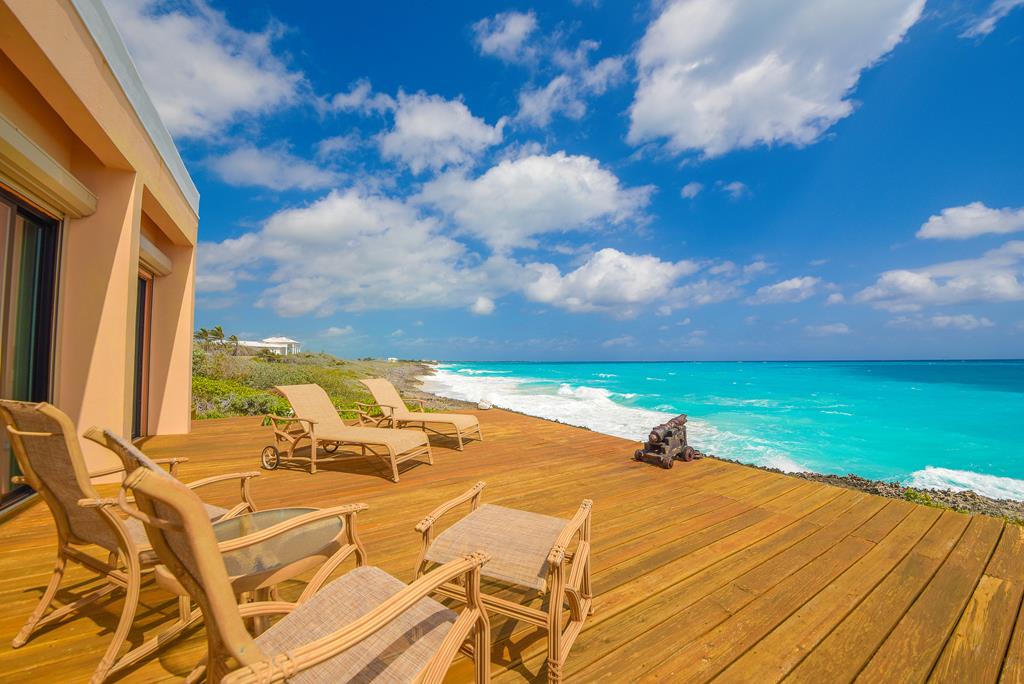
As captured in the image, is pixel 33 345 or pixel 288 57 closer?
pixel 33 345

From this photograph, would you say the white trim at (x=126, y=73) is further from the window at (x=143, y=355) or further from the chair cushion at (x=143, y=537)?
the chair cushion at (x=143, y=537)

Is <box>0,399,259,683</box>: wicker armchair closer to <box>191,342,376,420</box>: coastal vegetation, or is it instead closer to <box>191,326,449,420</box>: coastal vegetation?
<box>191,326,449,420</box>: coastal vegetation

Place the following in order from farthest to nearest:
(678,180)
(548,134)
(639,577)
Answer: (678,180), (548,134), (639,577)

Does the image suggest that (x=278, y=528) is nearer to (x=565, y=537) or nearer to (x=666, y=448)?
(x=565, y=537)

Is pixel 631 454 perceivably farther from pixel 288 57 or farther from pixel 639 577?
pixel 288 57

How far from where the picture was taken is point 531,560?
1.77m

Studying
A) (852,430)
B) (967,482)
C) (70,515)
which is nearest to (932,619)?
(70,515)

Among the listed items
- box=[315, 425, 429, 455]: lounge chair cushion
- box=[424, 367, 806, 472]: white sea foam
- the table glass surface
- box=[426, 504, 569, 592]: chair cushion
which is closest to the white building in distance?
box=[424, 367, 806, 472]: white sea foam

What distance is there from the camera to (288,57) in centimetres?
887

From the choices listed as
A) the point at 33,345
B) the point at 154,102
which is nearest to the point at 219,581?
the point at 33,345

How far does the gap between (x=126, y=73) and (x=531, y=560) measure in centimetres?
578

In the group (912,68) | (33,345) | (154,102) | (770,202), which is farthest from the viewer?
(770,202)

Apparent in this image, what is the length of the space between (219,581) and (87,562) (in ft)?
4.92

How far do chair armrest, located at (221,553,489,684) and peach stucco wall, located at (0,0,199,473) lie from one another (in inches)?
154
